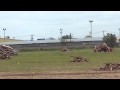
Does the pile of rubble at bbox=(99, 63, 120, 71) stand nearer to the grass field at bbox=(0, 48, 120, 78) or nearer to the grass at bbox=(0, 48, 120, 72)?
the grass field at bbox=(0, 48, 120, 78)

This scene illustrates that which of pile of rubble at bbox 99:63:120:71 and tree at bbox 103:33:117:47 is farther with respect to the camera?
tree at bbox 103:33:117:47

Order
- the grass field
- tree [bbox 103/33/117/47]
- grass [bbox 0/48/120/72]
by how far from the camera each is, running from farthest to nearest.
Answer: tree [bbox 103/33/117/47], grass [bbox 0/48/120/72], the grass field

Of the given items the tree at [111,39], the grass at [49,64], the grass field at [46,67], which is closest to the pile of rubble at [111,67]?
the grass field at [46,67]

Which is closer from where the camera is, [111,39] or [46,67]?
[46,67]

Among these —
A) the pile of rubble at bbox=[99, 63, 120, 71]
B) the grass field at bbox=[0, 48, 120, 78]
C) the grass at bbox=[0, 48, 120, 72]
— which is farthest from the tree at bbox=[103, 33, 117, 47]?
the pile of rubble at bbox=[99, 63, 120, 71]

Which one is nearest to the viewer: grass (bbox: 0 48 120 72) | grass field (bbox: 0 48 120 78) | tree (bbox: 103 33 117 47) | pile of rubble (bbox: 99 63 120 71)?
grass field (bbox: 0 48 120 78)

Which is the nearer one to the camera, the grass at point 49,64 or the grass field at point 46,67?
the grass field at point 46,67

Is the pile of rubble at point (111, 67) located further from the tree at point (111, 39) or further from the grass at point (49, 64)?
the tree at point (111, 39)

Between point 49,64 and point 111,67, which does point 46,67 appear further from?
point 111,67

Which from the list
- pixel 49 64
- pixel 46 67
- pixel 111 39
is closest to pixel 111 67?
pixel 46 67

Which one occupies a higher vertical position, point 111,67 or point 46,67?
point 111,67
